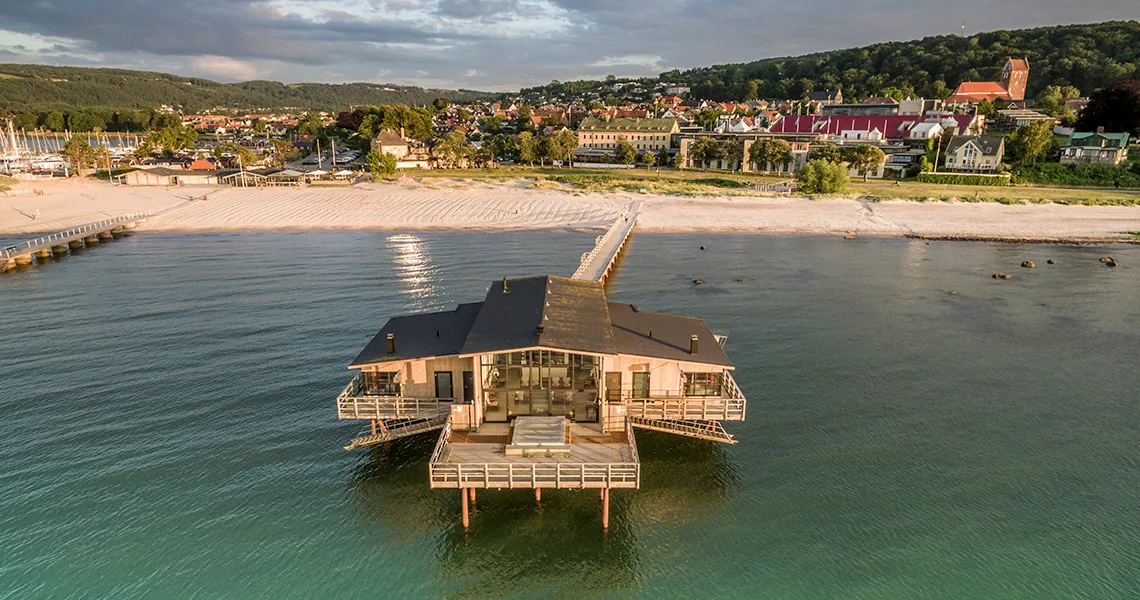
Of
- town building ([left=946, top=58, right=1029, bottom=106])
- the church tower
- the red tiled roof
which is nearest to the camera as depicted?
town building ([left=946, top=58, right=1029, bottom=106])

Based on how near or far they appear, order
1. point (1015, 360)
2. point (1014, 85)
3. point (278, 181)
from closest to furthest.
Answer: point (1015, 360) < point (278, 181) < point (1014, 85)

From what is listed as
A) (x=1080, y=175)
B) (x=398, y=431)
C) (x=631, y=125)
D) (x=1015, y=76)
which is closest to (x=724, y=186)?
(x=631, y=125)

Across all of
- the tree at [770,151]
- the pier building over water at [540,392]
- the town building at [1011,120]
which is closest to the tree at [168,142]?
the tree at [770,151]

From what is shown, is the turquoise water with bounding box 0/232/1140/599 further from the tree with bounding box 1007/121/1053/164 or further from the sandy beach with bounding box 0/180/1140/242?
the tree with bounding box 1007/121/1053/164

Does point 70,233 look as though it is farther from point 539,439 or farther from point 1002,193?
point 1002,193

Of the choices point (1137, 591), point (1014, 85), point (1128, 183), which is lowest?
point (1137, 591)

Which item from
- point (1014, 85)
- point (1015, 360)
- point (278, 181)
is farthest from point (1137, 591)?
point (1014, 85)

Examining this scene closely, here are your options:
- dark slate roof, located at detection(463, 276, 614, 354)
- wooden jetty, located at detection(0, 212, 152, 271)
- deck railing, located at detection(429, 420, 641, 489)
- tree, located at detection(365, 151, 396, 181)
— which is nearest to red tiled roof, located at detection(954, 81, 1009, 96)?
tree, located at detection(365, 151, 396, 181)

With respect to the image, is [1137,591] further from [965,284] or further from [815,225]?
[815,225]
